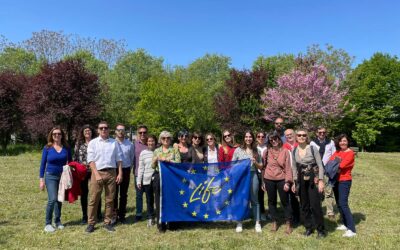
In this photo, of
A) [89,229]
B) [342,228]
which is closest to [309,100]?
[342,228]

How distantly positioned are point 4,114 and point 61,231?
77.1ft

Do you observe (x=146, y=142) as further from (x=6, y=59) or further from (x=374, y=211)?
(x=6, y=59)

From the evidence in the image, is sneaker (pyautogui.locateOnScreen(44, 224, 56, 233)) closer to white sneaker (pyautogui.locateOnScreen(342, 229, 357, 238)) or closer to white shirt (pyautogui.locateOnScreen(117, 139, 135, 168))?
white shirt (pyautogui.locateOnScreen(117, 139, 135, 168))

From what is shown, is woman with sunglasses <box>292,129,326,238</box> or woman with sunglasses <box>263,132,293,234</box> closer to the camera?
woman with sunglasses <box>292,129,326,238</box>

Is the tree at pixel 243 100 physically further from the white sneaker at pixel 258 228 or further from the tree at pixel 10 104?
the white sneaker at pixel 258 228

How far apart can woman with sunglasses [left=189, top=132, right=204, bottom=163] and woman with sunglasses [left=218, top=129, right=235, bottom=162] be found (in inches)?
15.7

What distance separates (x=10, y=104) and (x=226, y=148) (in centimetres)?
2522

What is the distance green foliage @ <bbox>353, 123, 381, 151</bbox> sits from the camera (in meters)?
42.0

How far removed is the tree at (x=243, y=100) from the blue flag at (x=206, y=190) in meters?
16.0

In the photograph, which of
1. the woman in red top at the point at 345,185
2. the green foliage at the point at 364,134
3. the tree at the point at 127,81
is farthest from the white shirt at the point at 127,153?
the green foliage at the point at 364,134

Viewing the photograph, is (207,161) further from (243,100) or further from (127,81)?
(127,81)

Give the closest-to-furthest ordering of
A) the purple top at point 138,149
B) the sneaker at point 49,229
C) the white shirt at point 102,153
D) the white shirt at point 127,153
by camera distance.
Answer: the white shirt at point 102,153 → the sneaker at point 49,229 → the white shirt at point 127,153 → the purple top at point 138,149

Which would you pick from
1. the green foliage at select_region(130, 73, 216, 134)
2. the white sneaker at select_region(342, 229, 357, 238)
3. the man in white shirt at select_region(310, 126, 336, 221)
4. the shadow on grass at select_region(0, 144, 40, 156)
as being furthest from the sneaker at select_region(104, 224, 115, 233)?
the shadow on grass at select_region(0, 144, 40, 156)

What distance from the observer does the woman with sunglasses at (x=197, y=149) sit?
7402 millimetres
